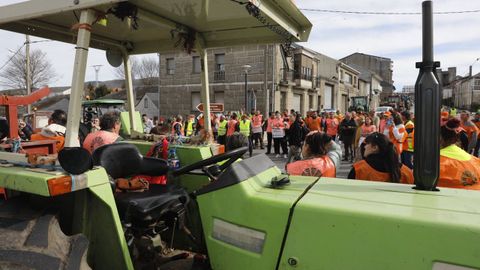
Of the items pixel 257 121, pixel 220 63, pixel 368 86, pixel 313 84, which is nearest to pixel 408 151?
pixel 257 121

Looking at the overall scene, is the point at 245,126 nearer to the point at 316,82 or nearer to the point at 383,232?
the point at 383,232

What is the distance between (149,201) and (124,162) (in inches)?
17.0

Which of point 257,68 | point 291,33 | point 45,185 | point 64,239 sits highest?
point 257,68

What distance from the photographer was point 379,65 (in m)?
71.8

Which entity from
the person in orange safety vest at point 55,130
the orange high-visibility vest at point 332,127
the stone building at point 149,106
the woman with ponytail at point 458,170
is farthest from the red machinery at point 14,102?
the stone building at point 149,106

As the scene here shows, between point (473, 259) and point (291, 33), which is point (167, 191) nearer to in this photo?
point (291, 33)

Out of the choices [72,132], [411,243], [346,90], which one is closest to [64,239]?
[72,132]

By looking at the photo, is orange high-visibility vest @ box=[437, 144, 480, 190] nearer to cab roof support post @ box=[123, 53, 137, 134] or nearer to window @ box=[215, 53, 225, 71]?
cab roof support post @ box=[123, 53, 137, 134]

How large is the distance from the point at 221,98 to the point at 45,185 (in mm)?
27681

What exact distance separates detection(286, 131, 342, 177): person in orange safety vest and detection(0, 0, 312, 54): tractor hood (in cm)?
99

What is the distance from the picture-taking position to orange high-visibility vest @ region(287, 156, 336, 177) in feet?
10.1

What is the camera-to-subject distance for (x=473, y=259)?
1309 mm

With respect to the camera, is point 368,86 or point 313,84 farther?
point 368,86

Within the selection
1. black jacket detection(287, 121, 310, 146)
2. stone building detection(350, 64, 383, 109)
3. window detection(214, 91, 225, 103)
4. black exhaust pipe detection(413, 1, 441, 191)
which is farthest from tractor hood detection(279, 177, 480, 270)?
stone building detection(350, 64, 383, 109)
